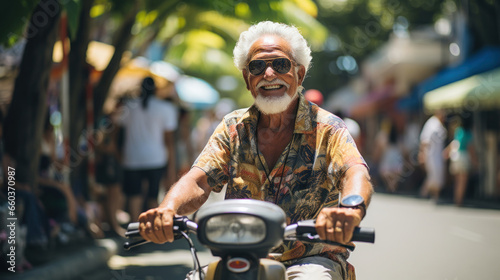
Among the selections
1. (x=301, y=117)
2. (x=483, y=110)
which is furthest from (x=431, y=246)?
(x=483, y=110)

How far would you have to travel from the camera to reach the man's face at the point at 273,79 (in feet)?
9.18

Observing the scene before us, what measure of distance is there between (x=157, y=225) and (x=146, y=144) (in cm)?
555

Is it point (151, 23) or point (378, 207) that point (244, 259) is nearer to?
point (151, 23)

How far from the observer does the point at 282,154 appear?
110 inches

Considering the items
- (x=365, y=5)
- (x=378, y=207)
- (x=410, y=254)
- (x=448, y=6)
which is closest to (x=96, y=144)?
(x=410, y=254)

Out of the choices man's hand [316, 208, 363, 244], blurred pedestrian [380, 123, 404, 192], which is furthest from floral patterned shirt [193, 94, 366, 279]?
blurred pedestrian [380, 123, 404, 192]

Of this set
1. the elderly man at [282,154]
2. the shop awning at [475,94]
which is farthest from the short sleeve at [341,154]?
the shop awning at [475,94]

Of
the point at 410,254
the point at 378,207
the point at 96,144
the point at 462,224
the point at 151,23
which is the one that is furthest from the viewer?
the point at 378,207

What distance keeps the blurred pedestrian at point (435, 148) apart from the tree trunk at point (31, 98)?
27.3 feet

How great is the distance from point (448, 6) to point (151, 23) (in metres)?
13.6

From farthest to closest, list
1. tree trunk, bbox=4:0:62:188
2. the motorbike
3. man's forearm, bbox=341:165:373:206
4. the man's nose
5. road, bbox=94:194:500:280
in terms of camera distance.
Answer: tree trunk, bbox=4:0:62:188
road, bbox=94:194:500:280
the man's nose
man's forearm, bbox=341:165:373:206
the motorbike

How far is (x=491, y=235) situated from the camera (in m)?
8.69

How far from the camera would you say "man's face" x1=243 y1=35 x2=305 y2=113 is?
9.18ft

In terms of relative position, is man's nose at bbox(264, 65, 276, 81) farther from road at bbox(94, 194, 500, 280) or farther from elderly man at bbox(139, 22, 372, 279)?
road at bbox(94, 194, 500, 280)
